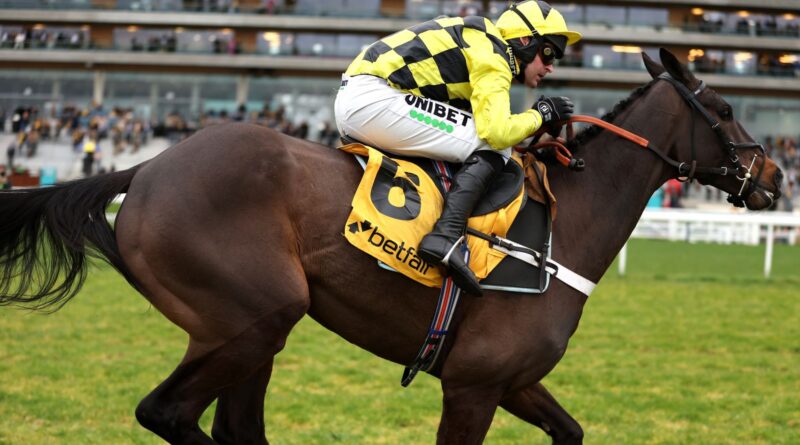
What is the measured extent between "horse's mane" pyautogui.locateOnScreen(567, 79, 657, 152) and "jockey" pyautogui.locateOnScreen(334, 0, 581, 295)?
307 mm

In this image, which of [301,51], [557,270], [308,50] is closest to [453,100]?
[557,270]

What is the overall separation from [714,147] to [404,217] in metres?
1.65

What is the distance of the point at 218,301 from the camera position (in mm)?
3656

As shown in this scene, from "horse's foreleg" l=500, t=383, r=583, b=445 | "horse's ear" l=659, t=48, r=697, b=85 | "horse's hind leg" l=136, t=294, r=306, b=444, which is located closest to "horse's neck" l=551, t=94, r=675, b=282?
"horse's ear" l=659, t=48, r=697, b=85

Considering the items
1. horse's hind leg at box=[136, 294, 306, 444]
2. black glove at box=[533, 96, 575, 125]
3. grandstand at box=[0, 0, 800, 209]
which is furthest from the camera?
grandstand at box=[0, 0, 800, 209]

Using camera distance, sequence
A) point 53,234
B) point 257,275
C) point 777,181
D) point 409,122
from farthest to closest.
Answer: point 777,181, point 409,122, point 53,234, point 257,275

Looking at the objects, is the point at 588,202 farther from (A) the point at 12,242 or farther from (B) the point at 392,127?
(A) the point at 12,242

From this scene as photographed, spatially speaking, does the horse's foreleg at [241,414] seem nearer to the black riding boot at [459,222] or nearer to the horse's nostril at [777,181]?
the black riding boot at [459,222]

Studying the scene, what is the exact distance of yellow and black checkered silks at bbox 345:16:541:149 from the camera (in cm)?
392

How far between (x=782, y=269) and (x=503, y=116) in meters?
14.6

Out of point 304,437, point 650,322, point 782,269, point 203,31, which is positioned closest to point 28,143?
point 203,31

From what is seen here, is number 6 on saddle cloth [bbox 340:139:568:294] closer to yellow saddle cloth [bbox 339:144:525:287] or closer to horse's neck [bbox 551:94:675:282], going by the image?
yellow saddle cloth [bbox 339:144:525:287]

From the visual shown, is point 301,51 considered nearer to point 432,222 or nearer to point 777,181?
point 777,181

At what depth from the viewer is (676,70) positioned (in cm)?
448
